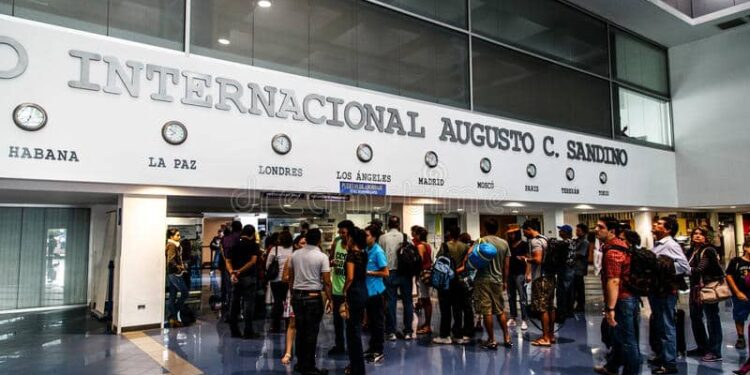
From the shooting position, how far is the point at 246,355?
565 cm

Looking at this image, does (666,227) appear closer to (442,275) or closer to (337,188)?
(442,275)

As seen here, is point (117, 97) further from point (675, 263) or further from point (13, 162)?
point (675, 263)

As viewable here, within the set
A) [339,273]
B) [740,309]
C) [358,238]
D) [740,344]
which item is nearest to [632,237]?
[740,309]

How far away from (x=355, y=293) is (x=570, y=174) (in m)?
9.13

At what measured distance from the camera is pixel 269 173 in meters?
7.63

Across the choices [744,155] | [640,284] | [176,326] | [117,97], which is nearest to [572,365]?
[640,284]

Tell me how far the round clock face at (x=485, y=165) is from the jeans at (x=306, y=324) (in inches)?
257

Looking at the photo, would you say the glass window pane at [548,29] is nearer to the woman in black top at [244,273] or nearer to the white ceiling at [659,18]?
the white ceiling at [659,18]

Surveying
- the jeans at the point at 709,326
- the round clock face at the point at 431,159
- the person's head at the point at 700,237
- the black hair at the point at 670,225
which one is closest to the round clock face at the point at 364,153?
the round clock face at the point at 431,159

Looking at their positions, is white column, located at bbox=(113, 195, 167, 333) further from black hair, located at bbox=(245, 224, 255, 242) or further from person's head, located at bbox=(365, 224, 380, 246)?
person's head, located at bbox=(365, 224, 380, 246)

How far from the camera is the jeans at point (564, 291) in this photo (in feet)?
24.3

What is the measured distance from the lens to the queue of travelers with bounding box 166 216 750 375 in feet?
14.9

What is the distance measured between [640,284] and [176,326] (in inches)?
250

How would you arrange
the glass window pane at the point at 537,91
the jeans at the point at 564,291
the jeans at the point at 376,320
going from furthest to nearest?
1. the glass window pane at the point at 537,91
2. the jeans at the point at 564,291
3. the jeans at the point at 376,320
